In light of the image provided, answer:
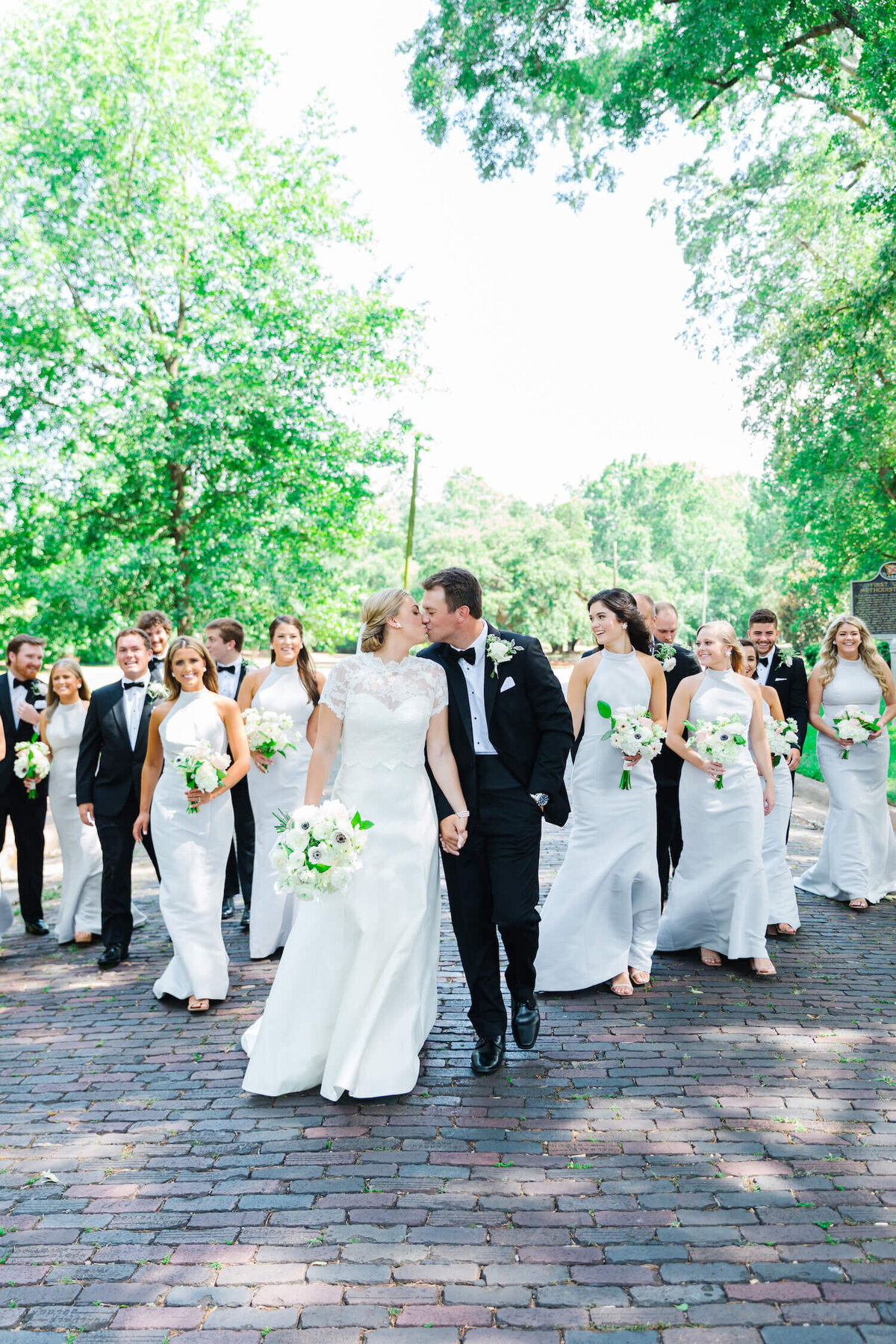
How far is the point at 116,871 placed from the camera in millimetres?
7504

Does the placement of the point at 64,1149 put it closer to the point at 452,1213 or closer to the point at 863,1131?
the point at 452,1213

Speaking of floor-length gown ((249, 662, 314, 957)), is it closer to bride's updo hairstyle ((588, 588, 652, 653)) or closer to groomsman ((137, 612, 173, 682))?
groomsman ((137, 612, 173, 682))

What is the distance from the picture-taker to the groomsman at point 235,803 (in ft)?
28.3

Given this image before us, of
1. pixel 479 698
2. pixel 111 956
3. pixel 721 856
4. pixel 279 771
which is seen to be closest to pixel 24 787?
pixel 111 956

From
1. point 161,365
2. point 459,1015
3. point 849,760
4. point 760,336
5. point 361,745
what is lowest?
point 459,1015

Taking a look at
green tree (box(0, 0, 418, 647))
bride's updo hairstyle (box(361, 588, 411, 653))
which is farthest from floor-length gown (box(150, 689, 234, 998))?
green tree (box(0, 0, 418, 647))

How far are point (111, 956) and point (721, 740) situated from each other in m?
4.66

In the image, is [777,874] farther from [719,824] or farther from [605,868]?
[605,868]

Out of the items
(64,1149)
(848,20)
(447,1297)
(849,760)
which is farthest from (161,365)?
(447,1297)

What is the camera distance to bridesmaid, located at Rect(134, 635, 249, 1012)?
652cm

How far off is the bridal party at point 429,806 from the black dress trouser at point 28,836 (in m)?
0.02

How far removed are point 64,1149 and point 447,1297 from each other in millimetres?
2111

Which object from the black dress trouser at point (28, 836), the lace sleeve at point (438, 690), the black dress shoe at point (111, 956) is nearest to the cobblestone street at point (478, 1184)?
the black dress shoe at point (111, 956)

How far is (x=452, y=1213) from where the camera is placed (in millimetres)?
3930
